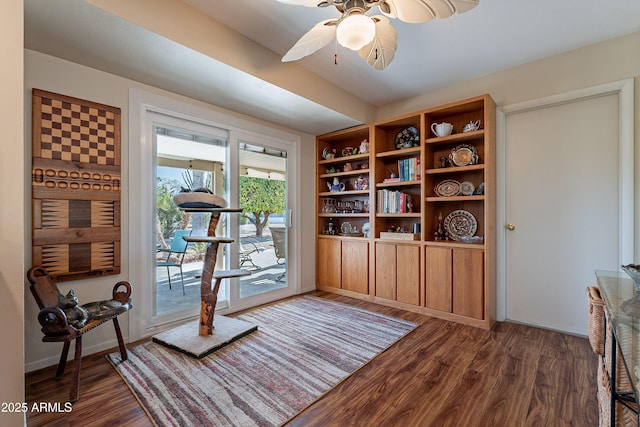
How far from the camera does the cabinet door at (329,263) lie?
3.85m

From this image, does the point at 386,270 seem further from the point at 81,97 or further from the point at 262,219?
the point at 81,97

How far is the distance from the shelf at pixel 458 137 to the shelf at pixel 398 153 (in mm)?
Result: 202

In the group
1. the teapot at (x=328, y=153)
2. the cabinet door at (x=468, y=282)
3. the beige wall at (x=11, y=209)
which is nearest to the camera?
the beige wall at (x=11, y=209)

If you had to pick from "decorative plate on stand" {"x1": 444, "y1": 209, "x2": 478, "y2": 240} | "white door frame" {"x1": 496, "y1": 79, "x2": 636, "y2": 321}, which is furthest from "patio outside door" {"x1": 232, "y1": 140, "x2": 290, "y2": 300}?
"white door frame" {"x1": 496, "y1": 79, "x2": 636, "y2": 321}

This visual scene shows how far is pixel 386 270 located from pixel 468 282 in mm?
908

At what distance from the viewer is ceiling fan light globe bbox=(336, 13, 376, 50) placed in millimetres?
1371

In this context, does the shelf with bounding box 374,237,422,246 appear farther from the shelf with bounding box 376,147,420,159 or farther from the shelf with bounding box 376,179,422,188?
the shelf with bounding box 376,147,420,159

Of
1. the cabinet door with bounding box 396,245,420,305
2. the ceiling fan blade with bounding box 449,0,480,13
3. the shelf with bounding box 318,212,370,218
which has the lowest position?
the cabinet door with bounding box 396,245,420,305

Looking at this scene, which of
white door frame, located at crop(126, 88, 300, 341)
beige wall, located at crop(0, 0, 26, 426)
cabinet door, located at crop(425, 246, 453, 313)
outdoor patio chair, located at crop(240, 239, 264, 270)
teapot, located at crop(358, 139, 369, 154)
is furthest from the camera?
teapot, located at crop(358, 139, 369, 154)

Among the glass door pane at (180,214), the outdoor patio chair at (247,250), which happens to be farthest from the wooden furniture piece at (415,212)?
the glass door pane at (180,214)

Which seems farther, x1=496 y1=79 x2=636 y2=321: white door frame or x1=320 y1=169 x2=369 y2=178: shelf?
x1=320 y1=169 x2=369 y2=178: shelf

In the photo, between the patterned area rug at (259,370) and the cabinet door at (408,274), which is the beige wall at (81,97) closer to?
the patterned area rug at (259,370)

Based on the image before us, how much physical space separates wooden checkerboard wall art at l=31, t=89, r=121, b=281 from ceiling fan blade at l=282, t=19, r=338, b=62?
5.31ft

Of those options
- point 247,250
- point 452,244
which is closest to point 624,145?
point 452,244
